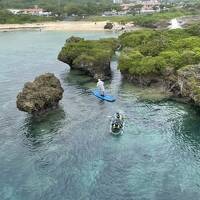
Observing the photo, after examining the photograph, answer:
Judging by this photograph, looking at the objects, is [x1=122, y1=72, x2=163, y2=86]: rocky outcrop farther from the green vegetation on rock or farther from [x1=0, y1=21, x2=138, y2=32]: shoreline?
[x1=0, y1=21, x2=138, y2=32]: shoreline

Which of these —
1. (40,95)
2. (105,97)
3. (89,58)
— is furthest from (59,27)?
(40,95)

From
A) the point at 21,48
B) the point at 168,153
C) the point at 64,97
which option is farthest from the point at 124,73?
the point at 21,48

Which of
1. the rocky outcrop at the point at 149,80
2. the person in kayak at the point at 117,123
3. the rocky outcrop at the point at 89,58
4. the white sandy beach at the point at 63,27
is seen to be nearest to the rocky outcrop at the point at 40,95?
the person in kayak at the point at 117,123

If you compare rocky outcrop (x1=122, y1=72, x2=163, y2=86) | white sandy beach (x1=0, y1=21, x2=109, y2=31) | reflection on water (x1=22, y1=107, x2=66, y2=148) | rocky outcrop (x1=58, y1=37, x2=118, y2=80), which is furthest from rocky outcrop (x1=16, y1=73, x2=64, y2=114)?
white sandy beach (x1=0, y1=21, x2=109, y2=31)

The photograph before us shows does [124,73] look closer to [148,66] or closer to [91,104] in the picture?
[148,66]

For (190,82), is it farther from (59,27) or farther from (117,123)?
(59,27)

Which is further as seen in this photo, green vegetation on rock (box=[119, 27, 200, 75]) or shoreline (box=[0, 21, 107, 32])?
shoreline (box=[0, 21, 107, 32])

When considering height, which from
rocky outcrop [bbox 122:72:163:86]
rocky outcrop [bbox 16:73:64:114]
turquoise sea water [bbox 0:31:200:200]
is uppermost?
rocky outcrop [bbox 16:73:64:114]

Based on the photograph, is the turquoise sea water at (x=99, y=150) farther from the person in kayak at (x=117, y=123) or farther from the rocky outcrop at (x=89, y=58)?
the rocky outcrop at (x=89, y=58)
